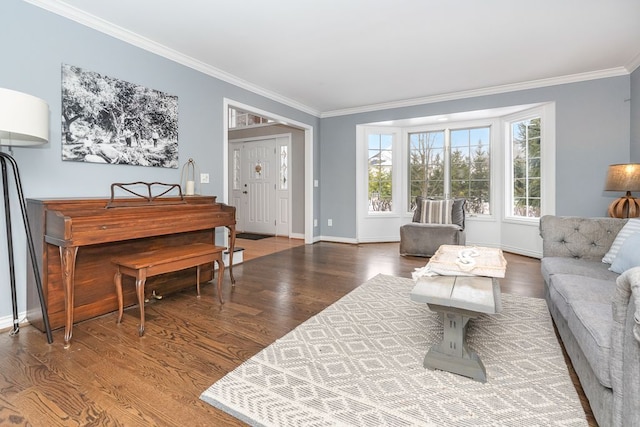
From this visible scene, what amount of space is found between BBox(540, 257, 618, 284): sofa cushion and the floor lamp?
10.8 ft

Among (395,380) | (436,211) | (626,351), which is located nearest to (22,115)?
(395,380)

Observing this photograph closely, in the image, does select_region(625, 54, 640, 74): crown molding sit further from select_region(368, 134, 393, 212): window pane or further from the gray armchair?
select_region(368, 134, 393, 212): window pane

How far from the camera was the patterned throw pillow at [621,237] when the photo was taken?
6.84 feet

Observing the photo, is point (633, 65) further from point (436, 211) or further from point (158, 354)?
point (158, 354)

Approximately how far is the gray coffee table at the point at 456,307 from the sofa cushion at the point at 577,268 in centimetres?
70

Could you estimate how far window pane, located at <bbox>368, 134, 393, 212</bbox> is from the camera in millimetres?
5711

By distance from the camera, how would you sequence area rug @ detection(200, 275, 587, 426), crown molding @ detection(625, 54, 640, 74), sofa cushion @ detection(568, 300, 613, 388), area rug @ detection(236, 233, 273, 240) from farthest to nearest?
area rug @ detection(236, 233, 273, 240), crown molding @ detection(625, 54, 640, 74), area rug @ detection(200, 275, 587, 426), sofa cushion @ detection(568, 300, 613, 388)

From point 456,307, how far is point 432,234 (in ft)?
10.4

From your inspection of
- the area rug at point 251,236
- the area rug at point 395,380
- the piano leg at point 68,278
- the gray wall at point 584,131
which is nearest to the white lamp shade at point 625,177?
the gray wall at point 584,131

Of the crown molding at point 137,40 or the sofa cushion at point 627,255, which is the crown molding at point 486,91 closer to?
the crown molding at point 137,40

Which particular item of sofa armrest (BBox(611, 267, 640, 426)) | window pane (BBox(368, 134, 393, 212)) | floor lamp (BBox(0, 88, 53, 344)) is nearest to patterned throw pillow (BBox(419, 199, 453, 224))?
window pane (BBox(368, 134, 393, 212))

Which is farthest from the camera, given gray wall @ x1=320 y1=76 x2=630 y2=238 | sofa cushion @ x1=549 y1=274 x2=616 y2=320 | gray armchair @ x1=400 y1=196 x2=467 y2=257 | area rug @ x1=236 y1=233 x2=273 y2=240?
area rug @ x1=236 y1=233 x2=273 y2=240

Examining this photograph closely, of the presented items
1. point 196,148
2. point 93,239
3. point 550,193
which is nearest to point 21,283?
point 93,239

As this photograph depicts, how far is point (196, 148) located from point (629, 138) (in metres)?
5.05
